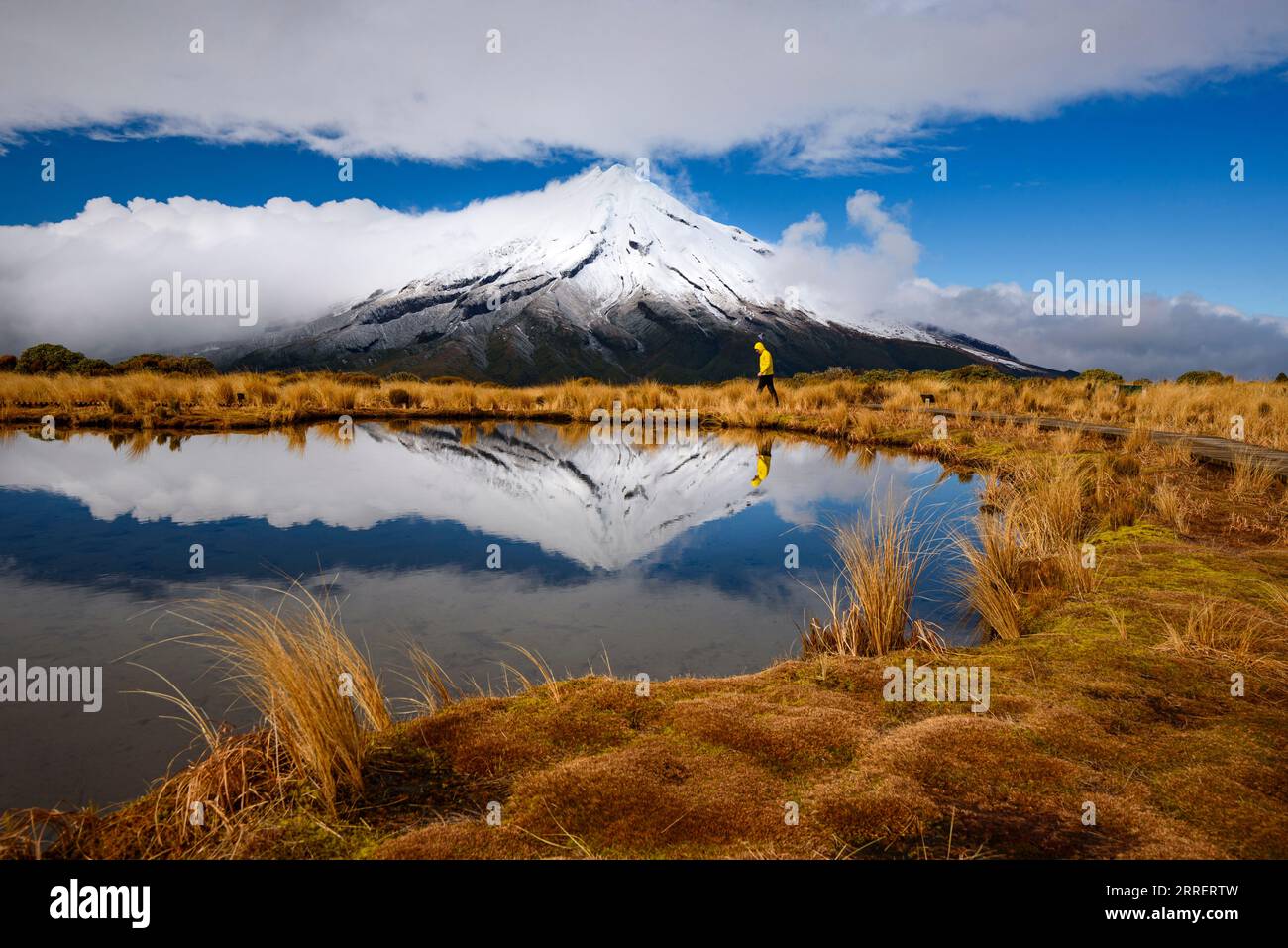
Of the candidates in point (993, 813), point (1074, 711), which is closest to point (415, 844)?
point (993, 813)

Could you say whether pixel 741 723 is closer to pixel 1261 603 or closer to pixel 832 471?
pixel 1261 603

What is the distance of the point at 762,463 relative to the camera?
14164 mm

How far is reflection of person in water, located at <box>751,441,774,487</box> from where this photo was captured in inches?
471

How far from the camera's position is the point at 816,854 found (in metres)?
2.44

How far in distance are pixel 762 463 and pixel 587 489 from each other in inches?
176

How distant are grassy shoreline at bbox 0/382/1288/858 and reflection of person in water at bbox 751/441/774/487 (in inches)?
273

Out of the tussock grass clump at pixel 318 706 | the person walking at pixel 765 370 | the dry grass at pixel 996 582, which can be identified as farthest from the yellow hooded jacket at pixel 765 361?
the tussock grass clump at pixel 318 706

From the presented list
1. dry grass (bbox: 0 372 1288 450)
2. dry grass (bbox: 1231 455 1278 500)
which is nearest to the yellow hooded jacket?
dry grass (bbox: 0 372 1288 450)

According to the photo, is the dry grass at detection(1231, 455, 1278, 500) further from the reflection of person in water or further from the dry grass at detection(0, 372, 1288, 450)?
the reflection of person in water

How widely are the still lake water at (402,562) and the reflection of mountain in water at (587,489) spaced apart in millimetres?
65

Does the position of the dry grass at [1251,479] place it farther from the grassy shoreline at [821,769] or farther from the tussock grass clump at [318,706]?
the tussock grass clump at [318,706]

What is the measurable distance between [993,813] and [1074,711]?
121cm

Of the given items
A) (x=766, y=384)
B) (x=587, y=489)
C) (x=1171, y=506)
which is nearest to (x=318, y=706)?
(x=587, y=489)
